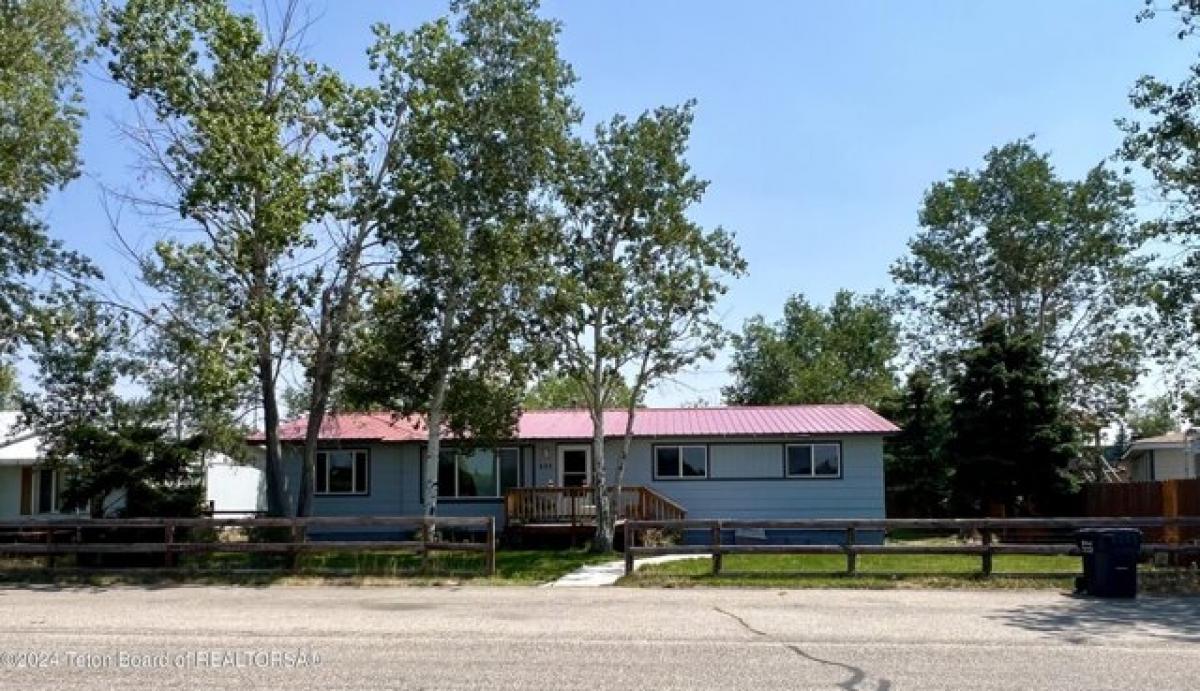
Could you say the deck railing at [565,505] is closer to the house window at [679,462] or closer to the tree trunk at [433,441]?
the house window at [679,462]

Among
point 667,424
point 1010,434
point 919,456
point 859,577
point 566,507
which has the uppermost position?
point 667,424

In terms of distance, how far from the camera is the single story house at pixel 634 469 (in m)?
29.0

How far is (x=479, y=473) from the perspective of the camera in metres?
30.6

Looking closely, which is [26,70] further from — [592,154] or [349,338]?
[592,154]

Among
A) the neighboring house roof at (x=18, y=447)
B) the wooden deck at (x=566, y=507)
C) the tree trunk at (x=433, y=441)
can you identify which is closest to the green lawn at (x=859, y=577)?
the wooden deck at (x=566, y=507)

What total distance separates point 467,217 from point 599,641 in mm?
15055

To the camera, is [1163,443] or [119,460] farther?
[1163,443]

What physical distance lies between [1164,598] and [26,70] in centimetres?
2453

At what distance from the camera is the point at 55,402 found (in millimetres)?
30391

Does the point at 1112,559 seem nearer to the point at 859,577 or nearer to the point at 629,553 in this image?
the point at 859,577

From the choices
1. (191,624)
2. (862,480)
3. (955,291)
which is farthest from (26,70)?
(955,291)

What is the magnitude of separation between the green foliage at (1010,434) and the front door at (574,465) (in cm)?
1105

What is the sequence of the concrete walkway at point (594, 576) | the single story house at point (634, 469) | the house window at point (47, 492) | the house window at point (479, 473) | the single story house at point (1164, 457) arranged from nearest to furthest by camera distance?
the concrete walkway at point (594, 576) → the single story house at point (634, 469) → the house window at point (479, 473) → the house window at point (47, 492) → the single story house at point (1164, 457)

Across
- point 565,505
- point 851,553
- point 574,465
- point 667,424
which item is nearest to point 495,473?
point 574,465
